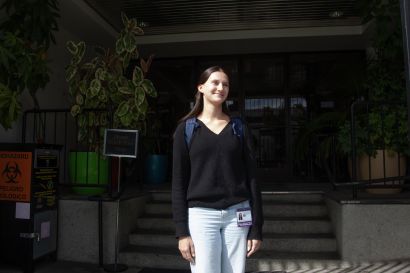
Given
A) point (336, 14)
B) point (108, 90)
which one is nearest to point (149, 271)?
point (108, 90)

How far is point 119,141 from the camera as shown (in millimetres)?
4781

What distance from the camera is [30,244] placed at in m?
4.55

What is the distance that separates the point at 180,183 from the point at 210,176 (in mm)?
168

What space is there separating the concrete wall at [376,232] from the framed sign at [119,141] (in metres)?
2.43

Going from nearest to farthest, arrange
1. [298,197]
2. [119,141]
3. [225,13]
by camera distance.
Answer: [119,141]
[298,197]
[225,13]

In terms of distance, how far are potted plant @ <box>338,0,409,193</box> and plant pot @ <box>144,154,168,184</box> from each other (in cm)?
333

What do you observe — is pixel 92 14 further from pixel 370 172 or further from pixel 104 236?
pixel 370 172

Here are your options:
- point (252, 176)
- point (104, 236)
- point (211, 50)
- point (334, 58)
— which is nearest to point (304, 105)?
point (334, 58)

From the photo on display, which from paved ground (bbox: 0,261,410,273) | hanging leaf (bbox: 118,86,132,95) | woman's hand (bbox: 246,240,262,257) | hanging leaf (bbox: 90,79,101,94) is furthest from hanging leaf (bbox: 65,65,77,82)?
woman's hand (bbox: 246,240,262,257)

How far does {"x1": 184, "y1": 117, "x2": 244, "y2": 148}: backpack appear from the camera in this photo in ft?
7.68

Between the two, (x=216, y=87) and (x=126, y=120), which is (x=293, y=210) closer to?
(x=126, y=120)

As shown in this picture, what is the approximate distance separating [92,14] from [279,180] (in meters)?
4.60

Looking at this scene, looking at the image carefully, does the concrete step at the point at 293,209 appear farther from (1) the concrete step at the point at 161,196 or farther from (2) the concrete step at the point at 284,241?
(1) the concrete step at the point at 161,196

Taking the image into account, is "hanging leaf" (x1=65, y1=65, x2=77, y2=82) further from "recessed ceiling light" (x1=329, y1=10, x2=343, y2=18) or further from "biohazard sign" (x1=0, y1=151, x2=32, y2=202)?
"recessed ceiling light" (x1=329, y1=10, x2=343, y2=18)
